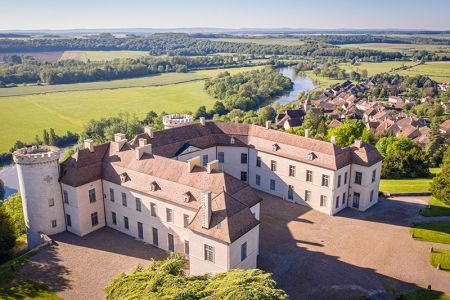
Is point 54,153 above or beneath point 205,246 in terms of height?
above

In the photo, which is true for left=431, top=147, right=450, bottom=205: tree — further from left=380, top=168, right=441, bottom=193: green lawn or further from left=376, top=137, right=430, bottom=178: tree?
left=376, top=137, right=430, bottom=178: tree

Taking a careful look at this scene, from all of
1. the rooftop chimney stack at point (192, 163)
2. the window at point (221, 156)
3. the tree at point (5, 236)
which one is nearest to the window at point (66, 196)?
the tree at point (5, 236)

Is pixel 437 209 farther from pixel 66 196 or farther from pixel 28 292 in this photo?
pixel 28 292

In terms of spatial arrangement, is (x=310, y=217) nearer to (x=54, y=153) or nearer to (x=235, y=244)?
(x=235, y=244)

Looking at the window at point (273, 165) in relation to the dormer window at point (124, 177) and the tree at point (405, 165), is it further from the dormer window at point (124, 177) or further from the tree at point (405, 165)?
the tree at point (405, 165)

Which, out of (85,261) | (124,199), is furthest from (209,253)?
(124,199)

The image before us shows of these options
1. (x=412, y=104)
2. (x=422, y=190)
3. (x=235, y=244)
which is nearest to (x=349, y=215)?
(x=422, y=190)

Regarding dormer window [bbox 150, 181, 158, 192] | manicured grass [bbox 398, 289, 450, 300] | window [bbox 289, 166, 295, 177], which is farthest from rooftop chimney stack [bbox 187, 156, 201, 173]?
manicured grass [bbox 398, 289, 450, 300]
